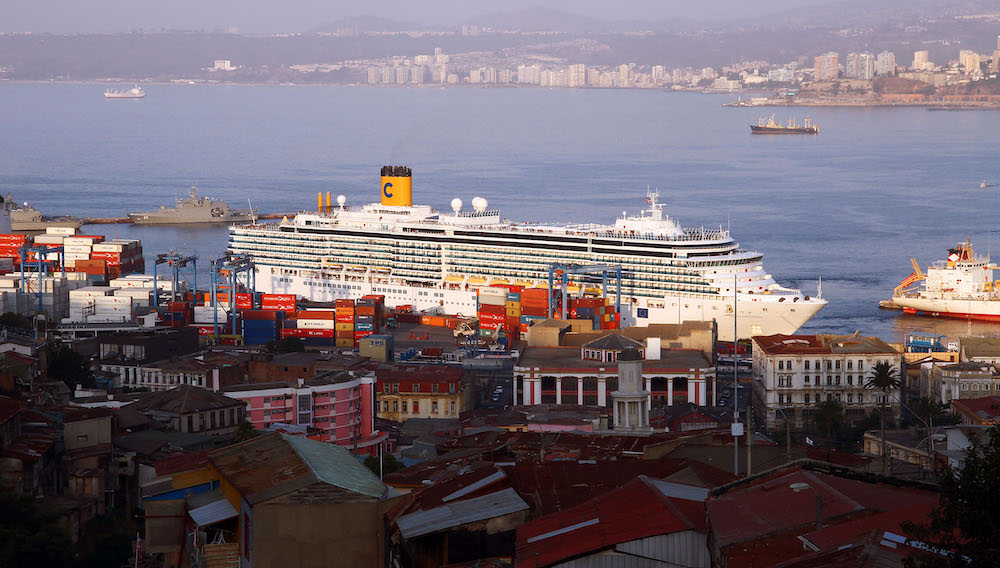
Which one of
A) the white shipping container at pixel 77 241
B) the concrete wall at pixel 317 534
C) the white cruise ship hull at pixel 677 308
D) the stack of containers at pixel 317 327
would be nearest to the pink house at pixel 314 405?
the concrete wall at pixel 317 534

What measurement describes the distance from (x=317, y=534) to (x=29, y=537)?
→ 4459 millimetres

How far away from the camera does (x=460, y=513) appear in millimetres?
6625

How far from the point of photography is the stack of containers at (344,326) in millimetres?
26734

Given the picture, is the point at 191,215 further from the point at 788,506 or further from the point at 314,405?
the point at 788,506

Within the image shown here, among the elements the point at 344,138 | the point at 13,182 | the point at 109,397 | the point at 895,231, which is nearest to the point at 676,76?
the point at 344,138

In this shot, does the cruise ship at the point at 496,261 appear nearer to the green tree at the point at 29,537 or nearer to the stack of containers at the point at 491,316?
the stack of containers at the point at 491,316

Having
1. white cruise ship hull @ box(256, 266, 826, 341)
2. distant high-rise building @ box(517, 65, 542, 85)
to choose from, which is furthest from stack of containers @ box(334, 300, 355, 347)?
distant high-rise building @ box(517, 65, 542, 85)

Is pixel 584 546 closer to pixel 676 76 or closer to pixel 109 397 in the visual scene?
pixel 109 397

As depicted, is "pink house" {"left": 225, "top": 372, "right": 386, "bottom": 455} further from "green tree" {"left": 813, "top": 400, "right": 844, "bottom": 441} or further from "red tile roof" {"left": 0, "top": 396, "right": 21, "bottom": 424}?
"green tree" {"left": 813, "top": 400, "right": 844, "bottom": 441}

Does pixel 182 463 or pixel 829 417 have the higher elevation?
pixel 182 463

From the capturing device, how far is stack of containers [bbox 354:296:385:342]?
26812mm

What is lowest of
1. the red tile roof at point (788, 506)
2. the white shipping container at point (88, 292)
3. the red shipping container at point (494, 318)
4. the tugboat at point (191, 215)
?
the red tile roof at point (788, 506)

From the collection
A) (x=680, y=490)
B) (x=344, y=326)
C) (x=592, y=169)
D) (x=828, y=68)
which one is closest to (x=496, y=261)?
(x=344, y=326)

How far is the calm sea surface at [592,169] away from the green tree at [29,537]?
854 inches
